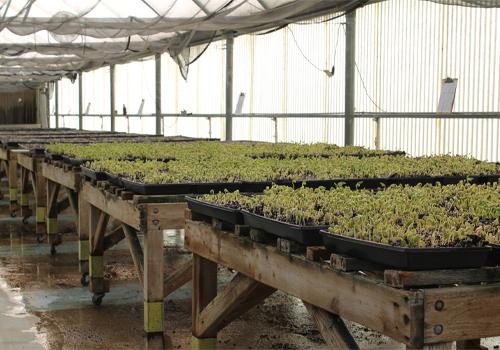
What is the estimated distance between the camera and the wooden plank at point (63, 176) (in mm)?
6188

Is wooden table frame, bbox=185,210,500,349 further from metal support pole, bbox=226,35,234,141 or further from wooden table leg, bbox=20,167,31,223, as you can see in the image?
metal support pole, bbox=226,35,234,141

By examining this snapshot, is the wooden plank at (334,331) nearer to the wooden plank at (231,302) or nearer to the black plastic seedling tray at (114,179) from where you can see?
the wooden plank at (231,302)

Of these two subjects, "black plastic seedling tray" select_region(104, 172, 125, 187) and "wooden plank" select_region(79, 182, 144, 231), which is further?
"black plastic seedling tray" select_region(104, 172, 125, 187)

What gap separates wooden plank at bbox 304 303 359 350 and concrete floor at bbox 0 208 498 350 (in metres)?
2.22

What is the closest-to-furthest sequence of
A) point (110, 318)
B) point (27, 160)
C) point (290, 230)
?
point (290, 230) < point (110, 318) < point (27, 160)

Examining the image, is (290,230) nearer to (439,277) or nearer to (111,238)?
(439,277)

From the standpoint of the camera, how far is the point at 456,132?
8.35 metres

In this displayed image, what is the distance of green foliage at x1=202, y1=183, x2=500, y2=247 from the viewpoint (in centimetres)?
245

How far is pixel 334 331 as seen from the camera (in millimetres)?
2604

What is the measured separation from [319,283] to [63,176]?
466cm

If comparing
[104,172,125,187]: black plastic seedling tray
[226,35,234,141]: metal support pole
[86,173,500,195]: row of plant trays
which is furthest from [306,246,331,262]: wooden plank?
[226,35,234,141]: metal support pole

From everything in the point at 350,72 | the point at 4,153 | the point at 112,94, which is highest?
the point at 112,94

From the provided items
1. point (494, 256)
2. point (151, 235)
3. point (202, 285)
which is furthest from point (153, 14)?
point (494, 256)

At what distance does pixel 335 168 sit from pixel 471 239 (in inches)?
106
